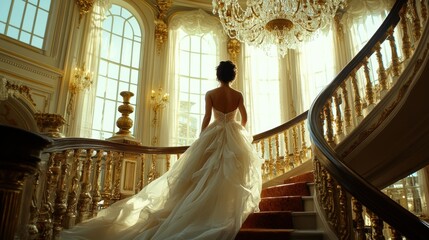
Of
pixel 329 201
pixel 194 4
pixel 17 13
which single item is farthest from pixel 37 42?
pixel 329 201

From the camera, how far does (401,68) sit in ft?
11.3

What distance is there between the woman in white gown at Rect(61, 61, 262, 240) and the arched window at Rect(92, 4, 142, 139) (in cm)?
457

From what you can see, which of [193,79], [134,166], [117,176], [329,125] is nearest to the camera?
[329,125]

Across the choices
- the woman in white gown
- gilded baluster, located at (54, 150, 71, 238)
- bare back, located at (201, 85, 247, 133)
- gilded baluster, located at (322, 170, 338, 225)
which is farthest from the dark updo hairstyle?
gilded baluster, located at (54, 150, 71, 238)

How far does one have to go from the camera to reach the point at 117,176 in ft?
14.0

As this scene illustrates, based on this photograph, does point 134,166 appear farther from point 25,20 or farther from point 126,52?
point 126,52

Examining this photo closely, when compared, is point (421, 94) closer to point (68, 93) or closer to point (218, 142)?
point (218, 142)

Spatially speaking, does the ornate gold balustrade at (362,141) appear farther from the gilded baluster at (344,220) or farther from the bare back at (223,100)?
the bare back at (223,100)

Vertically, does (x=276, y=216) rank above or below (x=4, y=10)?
below

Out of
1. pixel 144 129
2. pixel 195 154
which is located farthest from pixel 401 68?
pixel 144 129

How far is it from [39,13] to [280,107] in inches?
222

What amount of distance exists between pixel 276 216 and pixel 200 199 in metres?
0.77

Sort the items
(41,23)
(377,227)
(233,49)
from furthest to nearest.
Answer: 1. (233,49)
2. (41,23)
3. (377,227)

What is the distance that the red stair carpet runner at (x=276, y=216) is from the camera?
108 inches
